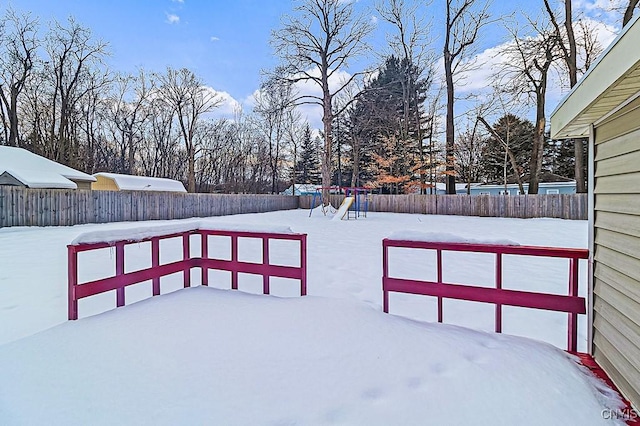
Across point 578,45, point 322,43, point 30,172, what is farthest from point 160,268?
point 578,45

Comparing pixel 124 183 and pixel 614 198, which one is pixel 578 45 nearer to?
pixel 614 198

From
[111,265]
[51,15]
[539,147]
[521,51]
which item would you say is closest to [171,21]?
[51,15]

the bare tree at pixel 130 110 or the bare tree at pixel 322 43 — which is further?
the bare tree at pixel 130 110

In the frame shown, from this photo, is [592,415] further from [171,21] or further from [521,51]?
[171,21]

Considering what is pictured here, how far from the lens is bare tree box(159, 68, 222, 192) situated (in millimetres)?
23828

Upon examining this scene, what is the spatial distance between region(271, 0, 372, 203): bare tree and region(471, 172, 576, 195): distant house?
12279 millimetres

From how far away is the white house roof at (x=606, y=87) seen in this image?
1378mm

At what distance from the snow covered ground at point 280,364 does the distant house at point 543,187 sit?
830 inches

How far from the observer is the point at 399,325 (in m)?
2.71

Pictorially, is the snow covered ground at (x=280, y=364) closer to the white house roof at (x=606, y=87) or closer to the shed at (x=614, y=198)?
the shed at (x=614, y=198)

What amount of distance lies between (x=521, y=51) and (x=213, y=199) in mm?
16519

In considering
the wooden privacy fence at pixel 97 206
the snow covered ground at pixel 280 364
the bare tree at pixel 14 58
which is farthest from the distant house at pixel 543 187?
the bare tree at pixel 14 58

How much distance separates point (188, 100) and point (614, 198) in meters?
26.1

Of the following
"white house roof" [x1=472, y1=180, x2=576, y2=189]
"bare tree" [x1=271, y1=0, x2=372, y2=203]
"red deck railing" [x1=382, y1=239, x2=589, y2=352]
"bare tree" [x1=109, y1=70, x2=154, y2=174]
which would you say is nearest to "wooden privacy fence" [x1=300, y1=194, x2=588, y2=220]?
"bare tree" [x1=271, y1=0, x2=372, y2=203]
